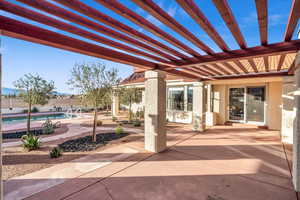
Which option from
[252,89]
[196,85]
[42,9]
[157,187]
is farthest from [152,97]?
[252,89]

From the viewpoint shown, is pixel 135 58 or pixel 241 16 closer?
pixel 241 16

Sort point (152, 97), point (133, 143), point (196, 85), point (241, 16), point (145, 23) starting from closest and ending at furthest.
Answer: point (145, 23) → point (241, 16) → point (152, 97) → point (133, 143) → point (196, 85)

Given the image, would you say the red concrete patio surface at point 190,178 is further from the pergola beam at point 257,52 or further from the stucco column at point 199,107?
the pergola beam at point 257,52

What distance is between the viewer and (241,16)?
2.51m

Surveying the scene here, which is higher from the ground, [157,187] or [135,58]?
[135,58]

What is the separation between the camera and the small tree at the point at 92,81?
536 centimetres

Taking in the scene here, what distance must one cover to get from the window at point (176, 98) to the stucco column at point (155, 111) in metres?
6.14

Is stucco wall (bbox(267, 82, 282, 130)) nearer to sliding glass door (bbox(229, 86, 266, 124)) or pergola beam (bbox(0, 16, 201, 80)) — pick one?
sliding glass door (bbox(229, 86, 266, 124))

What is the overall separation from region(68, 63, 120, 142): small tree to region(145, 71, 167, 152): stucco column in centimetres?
205

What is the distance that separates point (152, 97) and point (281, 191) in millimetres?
3667

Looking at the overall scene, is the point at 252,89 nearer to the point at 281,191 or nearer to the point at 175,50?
the point at 281,191

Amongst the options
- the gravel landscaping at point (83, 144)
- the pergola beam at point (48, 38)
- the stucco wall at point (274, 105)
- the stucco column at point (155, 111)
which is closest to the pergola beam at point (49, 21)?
the pergola beam at point (48, 38)

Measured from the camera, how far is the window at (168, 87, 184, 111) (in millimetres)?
10555

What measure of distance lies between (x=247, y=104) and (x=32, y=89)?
11.8m
